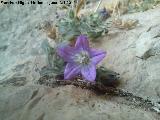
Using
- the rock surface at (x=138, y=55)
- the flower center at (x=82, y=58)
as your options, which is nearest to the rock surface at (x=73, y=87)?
the rock surface at (x=138, y=55)

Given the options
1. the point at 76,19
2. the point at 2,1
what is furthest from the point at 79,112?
the point at 2,1

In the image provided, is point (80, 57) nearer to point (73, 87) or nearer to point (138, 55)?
point (73, 87)

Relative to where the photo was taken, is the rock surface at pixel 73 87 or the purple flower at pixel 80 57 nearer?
the rock surface at pixel 73 87

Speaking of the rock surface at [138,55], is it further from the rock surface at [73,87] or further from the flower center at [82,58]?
the flower center at [82,58]

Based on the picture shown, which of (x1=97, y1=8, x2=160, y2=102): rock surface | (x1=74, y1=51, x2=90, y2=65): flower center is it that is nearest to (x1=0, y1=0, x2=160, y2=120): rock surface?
(x1=97, y1=8, x2=160, y2=102): rock surface

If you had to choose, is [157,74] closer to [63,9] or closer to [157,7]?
[157,7]

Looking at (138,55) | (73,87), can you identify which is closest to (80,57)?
(73,87)
